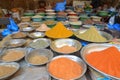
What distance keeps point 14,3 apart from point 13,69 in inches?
147

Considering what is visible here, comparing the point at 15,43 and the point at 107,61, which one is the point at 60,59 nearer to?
the point at 107,61

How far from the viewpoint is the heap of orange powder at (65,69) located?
0.88 metres

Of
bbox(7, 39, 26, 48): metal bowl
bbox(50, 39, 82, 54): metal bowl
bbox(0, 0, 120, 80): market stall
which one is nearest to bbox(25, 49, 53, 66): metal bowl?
bbox(0, 0, 120, 80): market stall

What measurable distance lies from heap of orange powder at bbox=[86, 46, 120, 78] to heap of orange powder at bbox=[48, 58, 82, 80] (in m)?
0.12

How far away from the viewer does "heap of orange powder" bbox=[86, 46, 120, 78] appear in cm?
88

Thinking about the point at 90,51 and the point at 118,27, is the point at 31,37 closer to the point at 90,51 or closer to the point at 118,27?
the point at 90,51

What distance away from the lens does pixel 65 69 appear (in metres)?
0.94

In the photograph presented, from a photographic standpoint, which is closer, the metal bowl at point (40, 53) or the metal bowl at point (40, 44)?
the metal bowl at point (40, 53)

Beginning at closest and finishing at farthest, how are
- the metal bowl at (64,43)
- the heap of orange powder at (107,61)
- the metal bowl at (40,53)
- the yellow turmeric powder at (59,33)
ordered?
the heap of orange powder at (107,61)
the metal bowl at (40,53)
the metal bowl at (64,43)
the yellow turmeric powder at (59,33)

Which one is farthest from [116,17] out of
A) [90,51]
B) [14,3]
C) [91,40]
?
[14,3]

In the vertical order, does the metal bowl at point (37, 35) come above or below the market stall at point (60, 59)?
above

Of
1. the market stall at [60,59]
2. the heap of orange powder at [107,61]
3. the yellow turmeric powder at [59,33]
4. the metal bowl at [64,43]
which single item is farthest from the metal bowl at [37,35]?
the heap of orange powder at [107,61]

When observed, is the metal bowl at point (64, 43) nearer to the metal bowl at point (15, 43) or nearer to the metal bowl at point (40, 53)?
the metal bowl at point (40, 53)

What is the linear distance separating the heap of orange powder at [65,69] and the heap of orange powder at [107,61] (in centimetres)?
12
